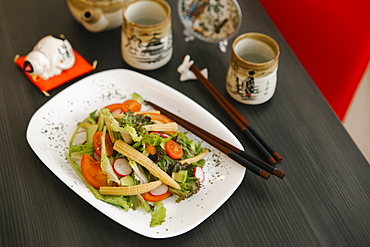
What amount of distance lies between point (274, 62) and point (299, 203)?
0.37m

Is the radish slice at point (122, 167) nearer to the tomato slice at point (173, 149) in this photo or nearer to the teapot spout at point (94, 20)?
the tomato slice at point (173, 149)

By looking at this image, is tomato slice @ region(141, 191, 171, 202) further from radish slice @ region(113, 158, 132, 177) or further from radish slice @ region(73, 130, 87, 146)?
radish slice @ region(73, 130, 87, 146)

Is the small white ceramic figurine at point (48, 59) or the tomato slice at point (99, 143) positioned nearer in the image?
the tomato slice at point (99, 143)

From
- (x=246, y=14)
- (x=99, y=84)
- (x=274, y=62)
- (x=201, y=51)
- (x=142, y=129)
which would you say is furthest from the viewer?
(x=246, y=14)

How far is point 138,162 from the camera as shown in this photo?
3.59 ft

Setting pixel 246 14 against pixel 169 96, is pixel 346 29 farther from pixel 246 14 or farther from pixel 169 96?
pixel 169 96

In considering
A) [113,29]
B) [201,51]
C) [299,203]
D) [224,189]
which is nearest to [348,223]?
[299,203]

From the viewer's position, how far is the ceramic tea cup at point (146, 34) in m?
1.31

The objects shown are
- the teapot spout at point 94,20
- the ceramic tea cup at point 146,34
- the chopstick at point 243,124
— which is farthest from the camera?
the teapot spout at point 94,20

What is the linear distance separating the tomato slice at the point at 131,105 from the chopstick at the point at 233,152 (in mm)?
73

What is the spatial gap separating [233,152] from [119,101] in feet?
1.24

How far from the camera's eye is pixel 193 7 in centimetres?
154

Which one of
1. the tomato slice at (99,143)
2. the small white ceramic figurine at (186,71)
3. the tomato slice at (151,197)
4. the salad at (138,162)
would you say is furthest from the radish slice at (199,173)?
the small white ceramic figurine at (186,71)

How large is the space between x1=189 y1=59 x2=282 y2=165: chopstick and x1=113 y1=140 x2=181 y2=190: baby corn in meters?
0.26
